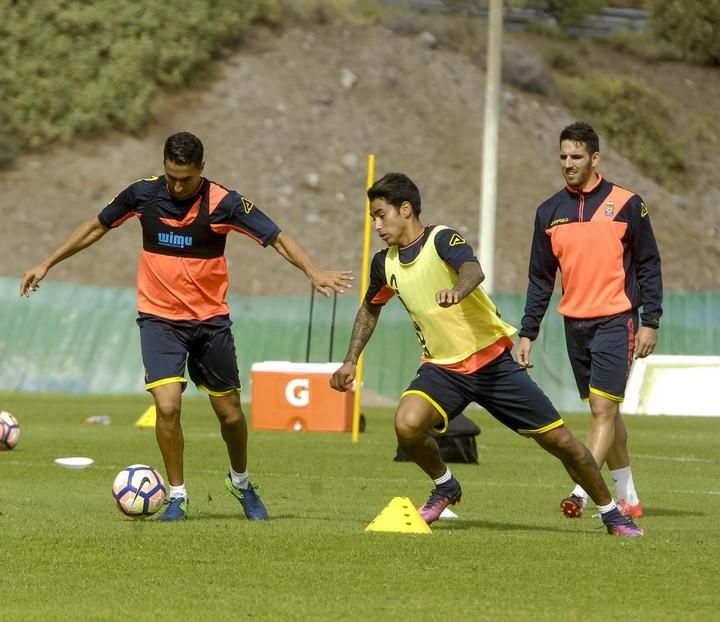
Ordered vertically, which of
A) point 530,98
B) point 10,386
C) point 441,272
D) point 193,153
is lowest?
point 10,386

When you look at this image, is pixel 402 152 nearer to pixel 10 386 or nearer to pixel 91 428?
pixel 10 386

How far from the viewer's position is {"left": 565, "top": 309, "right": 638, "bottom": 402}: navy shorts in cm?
1076

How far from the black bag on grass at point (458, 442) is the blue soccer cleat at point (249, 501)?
17.3 ft

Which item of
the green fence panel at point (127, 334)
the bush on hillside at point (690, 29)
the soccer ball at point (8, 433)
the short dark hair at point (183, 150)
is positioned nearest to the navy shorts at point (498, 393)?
the short dark hair at point (183, 150)

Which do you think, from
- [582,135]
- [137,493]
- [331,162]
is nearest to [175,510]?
[137,493]

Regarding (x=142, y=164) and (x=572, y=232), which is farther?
(x=142, y=164)

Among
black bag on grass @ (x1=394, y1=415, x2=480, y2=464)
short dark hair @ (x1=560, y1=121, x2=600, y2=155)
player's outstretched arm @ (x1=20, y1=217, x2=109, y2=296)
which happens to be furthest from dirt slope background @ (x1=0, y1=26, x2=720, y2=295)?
short dark hair @ (x1=560, y1=121, x2=600, y2=155)

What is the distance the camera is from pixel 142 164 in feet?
145

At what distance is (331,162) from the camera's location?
151ft

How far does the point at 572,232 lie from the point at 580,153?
0.50 m

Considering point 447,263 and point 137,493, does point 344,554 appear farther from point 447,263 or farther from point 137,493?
point 137,493

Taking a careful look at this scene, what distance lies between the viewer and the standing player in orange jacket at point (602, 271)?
35.1 ft

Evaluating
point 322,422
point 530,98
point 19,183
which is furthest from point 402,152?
point 322,422

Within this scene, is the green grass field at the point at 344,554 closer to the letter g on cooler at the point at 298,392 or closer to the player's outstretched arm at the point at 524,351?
the player's outstretched arm at the point at 524,351
